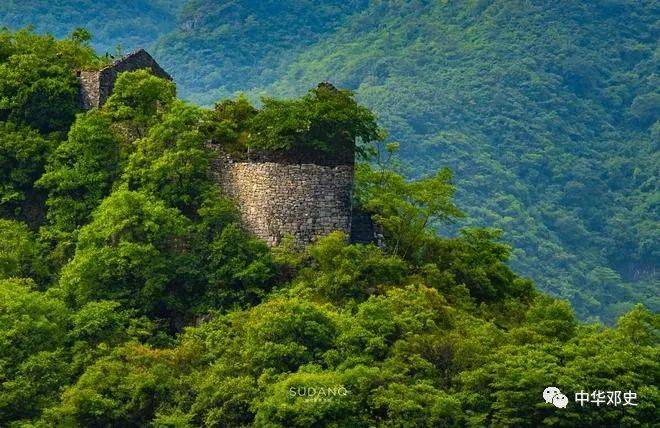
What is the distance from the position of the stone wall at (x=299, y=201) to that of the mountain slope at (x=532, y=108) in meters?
63.6

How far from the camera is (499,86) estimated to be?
485ft

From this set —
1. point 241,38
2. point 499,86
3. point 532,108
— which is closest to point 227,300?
point 532,108

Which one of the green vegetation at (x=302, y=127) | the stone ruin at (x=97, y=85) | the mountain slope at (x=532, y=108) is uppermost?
the mountain slope at (x=532, y=108)

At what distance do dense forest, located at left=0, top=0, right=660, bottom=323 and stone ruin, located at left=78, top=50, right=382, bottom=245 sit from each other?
62.5m

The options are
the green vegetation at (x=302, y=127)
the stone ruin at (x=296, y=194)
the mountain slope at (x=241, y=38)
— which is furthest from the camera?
the mountain slope at (x=241, y=38)

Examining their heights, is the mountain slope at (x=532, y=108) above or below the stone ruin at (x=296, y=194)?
above

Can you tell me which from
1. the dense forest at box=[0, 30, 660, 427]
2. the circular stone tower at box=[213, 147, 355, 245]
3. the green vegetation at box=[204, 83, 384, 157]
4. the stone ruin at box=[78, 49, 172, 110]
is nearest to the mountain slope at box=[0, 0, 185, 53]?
the stone ruin at box=[78, 49, 172, 110]

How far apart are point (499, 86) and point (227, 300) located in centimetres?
9535

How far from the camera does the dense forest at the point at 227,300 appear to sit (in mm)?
48000

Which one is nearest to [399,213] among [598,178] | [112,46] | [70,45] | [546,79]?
[70,45]

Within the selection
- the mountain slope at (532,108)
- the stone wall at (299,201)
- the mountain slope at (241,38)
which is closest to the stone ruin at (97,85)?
the stone wall at (299,201)

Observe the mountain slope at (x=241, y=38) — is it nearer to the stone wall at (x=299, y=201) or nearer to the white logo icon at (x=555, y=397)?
the stone wall at (x=299, y=201)

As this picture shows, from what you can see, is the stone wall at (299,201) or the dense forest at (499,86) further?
the dense forest at (499,86)

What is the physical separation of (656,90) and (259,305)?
104m
